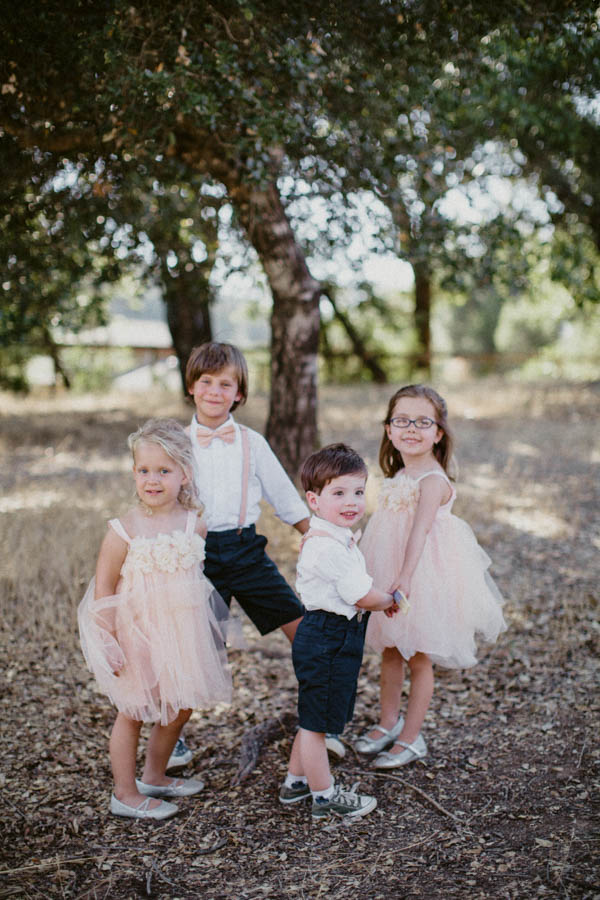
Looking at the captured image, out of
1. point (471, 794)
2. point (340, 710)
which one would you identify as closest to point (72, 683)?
point (340, 710)

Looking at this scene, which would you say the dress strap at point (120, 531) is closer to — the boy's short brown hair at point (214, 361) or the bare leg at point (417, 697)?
the boy's short brown hair at point (214, 361)

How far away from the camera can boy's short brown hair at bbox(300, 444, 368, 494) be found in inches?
111

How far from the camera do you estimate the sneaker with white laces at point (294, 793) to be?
303 cm

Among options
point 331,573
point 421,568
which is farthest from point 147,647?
point 421,568

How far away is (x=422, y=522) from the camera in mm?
3141

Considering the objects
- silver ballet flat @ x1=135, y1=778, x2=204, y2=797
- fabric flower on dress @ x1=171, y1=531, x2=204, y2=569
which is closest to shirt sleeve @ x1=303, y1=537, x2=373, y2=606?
fabric flower on dress @ x1=171, y1=531, x2=204, y2=569

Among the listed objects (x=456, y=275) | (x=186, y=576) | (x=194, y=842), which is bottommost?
(x=194, y=842)

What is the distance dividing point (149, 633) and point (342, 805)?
3.30 ft

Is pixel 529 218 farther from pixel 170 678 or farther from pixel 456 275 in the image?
pixel 170 678

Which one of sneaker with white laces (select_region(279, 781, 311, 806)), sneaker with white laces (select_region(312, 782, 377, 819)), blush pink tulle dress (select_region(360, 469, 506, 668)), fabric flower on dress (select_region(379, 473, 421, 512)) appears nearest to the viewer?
sneaker with white laces (select_region(312, 782, 377, 819))

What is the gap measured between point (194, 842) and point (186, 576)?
0.98 m

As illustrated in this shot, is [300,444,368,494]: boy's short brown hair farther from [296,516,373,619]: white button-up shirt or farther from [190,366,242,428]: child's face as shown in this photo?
[190,366,242,428]: child's face

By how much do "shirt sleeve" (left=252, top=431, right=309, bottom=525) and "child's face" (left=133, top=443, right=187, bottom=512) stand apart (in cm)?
54

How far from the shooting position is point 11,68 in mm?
4406
